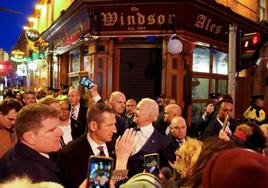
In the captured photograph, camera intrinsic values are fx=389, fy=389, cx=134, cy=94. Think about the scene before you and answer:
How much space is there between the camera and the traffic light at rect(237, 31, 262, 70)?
27.3ft

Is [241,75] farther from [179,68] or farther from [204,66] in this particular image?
[179,68]

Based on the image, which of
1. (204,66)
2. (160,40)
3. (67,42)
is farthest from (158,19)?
(67,42)

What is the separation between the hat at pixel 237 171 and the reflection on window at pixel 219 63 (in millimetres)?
12890

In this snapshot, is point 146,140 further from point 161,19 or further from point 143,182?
point 161,19

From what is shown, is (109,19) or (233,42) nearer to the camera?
(233,42)

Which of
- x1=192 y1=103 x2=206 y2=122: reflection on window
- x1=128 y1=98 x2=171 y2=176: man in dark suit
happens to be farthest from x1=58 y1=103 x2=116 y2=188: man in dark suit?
x1=192 y1=103 x2=206 y2=122: reflection on window

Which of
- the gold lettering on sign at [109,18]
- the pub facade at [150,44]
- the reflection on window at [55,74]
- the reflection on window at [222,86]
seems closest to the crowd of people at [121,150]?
the pub facade at [150,44]

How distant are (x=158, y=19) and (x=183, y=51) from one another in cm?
122

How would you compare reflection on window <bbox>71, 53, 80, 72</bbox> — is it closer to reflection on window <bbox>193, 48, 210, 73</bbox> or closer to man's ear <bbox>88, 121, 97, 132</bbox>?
reflection on window <bbox>193, 48, 210, 73</bbox>

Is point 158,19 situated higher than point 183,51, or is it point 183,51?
point 158,19

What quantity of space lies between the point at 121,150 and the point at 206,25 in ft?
33.1

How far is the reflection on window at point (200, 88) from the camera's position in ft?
41.9

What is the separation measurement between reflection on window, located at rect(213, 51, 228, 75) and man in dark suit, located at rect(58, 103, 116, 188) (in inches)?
415

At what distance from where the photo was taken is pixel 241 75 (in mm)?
16484
